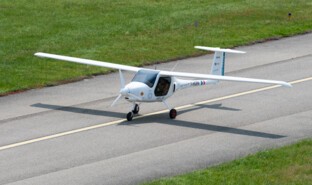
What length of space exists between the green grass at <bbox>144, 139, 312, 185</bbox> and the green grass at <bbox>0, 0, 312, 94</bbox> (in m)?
12.0

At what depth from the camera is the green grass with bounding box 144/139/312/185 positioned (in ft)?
82.0

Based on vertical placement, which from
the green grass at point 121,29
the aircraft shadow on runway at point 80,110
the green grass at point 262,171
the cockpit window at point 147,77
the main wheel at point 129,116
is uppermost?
the cockpit window at point 147,77

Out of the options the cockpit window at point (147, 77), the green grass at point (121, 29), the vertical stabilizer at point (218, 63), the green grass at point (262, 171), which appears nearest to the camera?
the green grass at point (262, 171)

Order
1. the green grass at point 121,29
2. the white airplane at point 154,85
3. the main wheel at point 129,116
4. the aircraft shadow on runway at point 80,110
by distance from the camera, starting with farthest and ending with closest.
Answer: the green grass at point 121,29 < the aircraft shadow on runway at point 80,110 < the main wheel at point 129,116 < the white airplane at point 154,85

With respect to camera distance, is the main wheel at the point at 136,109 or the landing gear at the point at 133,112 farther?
the main wheel at the point at 136,109

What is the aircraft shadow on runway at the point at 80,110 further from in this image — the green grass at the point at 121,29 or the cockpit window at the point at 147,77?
the green grass at the point at 121,29

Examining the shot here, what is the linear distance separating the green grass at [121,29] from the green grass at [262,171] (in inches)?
473

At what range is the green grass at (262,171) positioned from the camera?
24984 mm

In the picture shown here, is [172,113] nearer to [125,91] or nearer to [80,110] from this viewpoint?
[125,91]

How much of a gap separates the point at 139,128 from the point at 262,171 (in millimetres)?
6016

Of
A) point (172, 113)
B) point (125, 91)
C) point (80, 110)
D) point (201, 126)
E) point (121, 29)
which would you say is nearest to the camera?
point (125, 91)

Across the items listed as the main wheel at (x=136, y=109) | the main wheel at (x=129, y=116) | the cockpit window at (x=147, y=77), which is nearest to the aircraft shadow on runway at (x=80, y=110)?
the main wheel at (x=136, y=109)

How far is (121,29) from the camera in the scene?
1797 inches

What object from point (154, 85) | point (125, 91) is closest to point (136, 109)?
point (154, 85)
